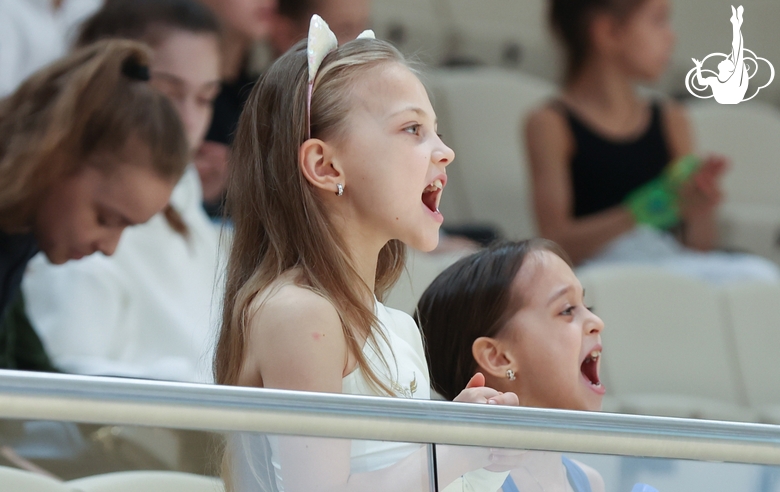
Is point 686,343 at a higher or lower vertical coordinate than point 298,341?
lower

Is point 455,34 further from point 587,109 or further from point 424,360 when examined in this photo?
point 424,360

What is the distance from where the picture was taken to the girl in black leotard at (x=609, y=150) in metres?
1.92

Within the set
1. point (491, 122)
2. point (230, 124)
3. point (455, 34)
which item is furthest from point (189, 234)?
point (455, 34)

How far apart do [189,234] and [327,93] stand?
102 cm

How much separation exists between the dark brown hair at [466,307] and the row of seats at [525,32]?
1.53 m

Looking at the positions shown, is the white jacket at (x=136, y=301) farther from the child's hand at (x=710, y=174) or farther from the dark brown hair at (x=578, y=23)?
the child's hand at (x=710, y=174)

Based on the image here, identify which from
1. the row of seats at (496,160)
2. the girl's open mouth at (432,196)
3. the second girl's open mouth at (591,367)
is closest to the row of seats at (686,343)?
the row of seats at (496,160)

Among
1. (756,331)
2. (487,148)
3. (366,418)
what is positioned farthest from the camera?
(487,148)

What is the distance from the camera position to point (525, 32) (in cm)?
242

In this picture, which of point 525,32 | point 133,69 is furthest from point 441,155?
point 525,32

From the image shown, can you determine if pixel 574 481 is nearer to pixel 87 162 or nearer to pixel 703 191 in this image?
pixel 87 162

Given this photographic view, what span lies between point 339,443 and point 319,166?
0.59ft

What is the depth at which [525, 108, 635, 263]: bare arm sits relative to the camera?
1.91 metres

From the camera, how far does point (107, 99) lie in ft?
3.73
